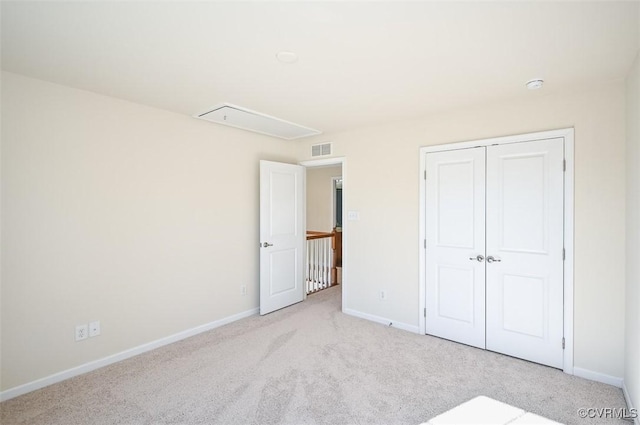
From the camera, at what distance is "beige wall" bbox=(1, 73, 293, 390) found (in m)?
2.40

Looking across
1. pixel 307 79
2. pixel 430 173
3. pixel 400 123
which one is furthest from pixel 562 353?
pixel 307 79

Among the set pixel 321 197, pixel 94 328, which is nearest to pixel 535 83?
pixel 94 328

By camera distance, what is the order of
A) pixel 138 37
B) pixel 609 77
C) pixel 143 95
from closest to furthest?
pixel 138 37 < pixel 609 77 < pixel 143 95

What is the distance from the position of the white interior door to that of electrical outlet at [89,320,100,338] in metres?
1.76

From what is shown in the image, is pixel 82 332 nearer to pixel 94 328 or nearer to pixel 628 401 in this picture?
pixel 94 328

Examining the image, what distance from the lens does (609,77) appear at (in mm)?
2412

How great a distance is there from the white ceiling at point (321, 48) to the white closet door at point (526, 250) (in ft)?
2.06

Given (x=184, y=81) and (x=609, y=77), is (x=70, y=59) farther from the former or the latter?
(x=609, y=77)

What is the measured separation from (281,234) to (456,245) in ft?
7.24

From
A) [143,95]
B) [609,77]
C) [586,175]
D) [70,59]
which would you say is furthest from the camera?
[143,95]

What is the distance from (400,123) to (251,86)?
1.80 meters

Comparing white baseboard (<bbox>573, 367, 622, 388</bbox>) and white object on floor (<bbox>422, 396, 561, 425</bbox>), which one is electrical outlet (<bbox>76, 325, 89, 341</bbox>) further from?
white baseboard (<bbox>573, 367, 622, 388</bbox>)

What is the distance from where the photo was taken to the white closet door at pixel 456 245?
316 centimetres

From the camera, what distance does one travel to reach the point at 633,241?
2.13 meters
